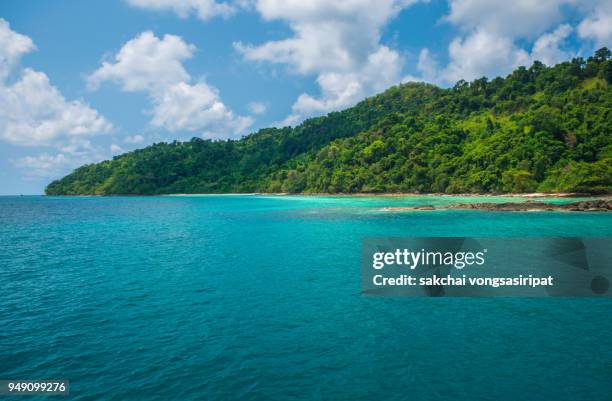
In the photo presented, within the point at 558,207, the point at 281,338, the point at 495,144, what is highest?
the point at 495,144

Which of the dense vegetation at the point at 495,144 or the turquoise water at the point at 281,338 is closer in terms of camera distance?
the turquoise water at the point at 281,338

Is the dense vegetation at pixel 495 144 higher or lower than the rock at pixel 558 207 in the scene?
higher

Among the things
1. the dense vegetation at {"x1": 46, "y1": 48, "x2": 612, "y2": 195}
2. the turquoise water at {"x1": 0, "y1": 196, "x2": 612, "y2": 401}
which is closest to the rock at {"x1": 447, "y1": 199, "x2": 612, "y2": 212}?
the dense vegetation at {"x1": 46, "y1": 48, "x2": 612, "y2": 195}

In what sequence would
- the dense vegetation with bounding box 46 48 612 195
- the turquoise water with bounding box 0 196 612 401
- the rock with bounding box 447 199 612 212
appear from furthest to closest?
the dense vegetation with bounding box 46 48 612 195 < the rock with bounding box 447 199 612 212 < the turquoise water with bounding box 0 196 612 401

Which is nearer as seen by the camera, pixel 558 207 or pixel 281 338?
pixel 281 338

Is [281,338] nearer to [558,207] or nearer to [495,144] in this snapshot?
[558,207]

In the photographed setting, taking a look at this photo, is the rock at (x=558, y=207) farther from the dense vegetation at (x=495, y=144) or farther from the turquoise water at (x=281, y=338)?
the turquoise water at (x=281, y=338)

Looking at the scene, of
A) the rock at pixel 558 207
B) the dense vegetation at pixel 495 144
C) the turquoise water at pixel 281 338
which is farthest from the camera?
the dense vegetation at pixel 495 144

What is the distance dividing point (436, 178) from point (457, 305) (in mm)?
115795

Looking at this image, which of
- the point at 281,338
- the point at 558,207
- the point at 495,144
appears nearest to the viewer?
the point at 281,338

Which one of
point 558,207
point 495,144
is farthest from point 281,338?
point 495,144

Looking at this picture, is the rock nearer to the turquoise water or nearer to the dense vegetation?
the dense vegetation

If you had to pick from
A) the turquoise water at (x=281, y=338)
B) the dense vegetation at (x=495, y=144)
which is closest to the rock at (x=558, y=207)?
the dense vegetation at (x=495, y=144)

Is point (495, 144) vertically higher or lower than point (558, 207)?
higher
